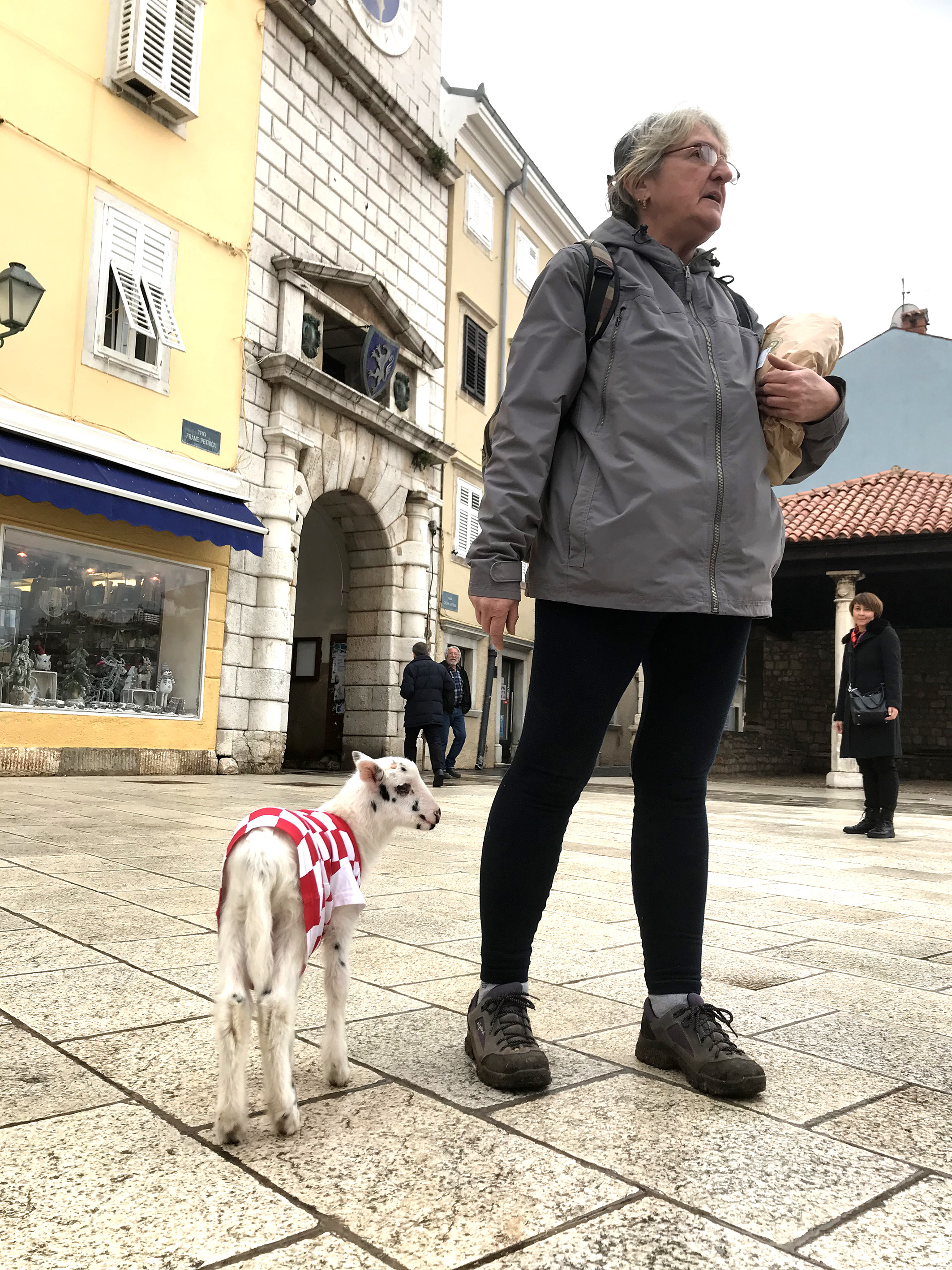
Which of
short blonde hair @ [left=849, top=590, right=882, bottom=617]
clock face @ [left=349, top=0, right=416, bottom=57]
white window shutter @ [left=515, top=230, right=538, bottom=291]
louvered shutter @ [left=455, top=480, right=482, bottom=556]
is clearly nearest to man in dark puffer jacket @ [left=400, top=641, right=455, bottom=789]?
short blonde hair @ [left=849, top=590, right=882, bottom=617]

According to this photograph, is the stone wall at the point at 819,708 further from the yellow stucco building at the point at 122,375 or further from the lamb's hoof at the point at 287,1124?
the lamb's hoof at the point at 287,1124

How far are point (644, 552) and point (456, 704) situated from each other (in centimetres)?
1212

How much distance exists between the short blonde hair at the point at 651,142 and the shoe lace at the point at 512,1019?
75.7 inches

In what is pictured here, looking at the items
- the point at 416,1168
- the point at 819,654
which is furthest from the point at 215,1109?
the point at 819,654

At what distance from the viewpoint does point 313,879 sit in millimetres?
1975

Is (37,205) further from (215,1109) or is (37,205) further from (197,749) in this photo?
(215,1109)

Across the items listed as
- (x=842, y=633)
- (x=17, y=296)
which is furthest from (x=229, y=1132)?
(x=842, y=633)

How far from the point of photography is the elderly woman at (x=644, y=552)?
7.43ft

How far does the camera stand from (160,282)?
12.0 m

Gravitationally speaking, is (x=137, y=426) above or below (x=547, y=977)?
above

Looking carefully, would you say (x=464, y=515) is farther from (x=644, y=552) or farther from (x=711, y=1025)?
(x=711, y=1025)

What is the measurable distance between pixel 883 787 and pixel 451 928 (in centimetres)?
618

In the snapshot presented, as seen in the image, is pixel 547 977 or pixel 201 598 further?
pixel 201 598

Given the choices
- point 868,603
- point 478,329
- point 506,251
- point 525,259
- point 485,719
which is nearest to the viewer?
point 868,603
